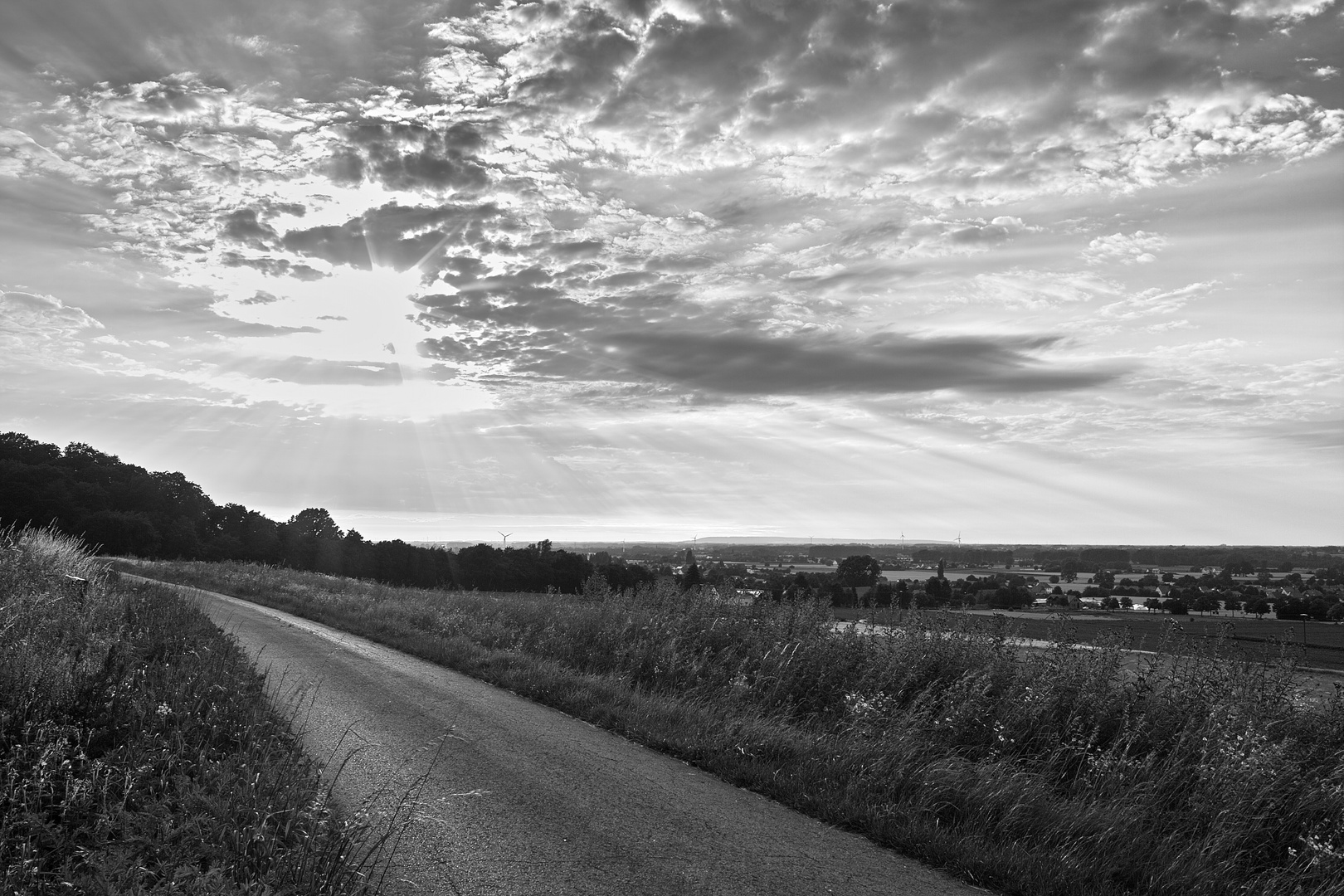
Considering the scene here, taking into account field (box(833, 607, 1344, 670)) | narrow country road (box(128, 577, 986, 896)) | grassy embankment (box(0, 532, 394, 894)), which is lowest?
narrow country road (box(128, 577, 986, 896))

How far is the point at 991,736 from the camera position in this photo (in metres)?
8.88

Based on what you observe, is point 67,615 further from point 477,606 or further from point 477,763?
point 477,606

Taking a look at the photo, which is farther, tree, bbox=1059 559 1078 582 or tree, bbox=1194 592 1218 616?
tree, bbox=1059 559 1078 582

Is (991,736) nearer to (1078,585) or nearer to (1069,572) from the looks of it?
(1078,585)

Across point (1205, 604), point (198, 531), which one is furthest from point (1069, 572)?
point (198, 531)

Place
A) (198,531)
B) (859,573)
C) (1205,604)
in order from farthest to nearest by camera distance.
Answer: (198,531) → (859,573) → (1205,604)

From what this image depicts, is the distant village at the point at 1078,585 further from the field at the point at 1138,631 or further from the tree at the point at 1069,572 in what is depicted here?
the field at the point at 1138,631

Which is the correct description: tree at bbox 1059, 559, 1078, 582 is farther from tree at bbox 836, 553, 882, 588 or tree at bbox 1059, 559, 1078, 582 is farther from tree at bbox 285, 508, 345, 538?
tree at bbox 285, 508, 345, 538

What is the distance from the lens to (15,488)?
52344mm

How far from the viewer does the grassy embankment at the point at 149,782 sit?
14.1 feet

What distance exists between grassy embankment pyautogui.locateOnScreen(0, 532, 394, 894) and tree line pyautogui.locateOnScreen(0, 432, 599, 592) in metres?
49.7

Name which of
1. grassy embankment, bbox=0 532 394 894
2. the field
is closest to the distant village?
the field

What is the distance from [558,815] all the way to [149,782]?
2.99 metres

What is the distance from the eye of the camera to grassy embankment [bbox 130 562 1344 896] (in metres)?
6.01
